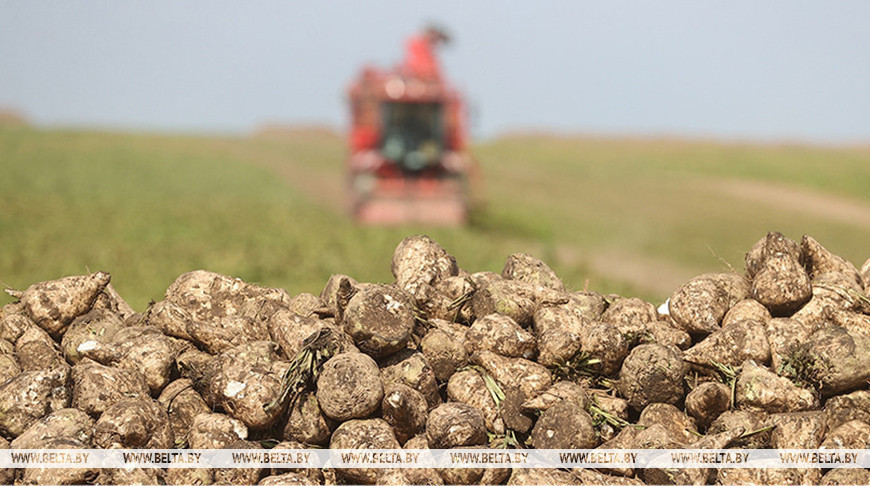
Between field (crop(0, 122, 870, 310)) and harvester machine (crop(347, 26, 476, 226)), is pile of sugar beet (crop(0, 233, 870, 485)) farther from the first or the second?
harvester machine (crop(347, 26, 476, 226))

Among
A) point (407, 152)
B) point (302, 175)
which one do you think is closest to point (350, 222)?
point (407, 152)

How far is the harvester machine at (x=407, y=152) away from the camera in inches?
848

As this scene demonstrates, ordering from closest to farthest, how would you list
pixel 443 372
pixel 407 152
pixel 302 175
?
pixel 443 372 → pixel 407 152 → pixel 302 175

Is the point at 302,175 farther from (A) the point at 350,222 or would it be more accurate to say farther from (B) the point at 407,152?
(B) the point at 407,152

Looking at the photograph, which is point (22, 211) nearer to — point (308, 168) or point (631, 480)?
point (631, 480)

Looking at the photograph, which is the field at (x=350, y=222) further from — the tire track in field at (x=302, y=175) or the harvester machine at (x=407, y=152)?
the harvester machine at (x=407, y=152)

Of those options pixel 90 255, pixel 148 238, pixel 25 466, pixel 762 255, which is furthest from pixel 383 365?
pixel 148 238

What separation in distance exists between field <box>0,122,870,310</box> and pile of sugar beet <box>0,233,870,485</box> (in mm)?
684

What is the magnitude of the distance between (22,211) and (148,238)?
7.14 meters

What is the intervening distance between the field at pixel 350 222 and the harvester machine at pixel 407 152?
0.86m

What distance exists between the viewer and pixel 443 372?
5082 mm

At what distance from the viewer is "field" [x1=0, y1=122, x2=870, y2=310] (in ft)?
52.9

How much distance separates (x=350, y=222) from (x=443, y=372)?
1789cm

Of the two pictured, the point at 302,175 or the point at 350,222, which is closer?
the point at 350,222
